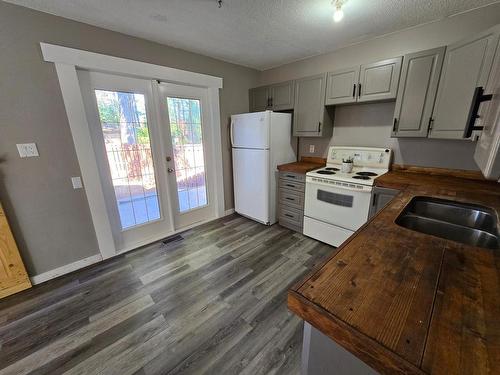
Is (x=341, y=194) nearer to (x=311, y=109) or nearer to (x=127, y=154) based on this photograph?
(x=311, y=109)

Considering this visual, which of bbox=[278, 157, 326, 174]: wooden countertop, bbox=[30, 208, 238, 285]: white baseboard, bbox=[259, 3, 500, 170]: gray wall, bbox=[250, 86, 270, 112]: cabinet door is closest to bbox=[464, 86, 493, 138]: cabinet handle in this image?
bbox=[259, 3, 500, 170]: gray wall

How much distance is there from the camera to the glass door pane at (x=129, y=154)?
2.28 meters

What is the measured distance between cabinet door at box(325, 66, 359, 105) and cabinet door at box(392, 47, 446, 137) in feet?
1.50

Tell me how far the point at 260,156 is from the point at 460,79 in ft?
6.80

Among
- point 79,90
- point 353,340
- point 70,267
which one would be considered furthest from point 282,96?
point 70,267

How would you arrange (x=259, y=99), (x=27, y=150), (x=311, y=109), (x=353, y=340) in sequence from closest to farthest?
(x=353, y=340) → (x=27, y=150) → (x=311, y=109) → (x=259, y=99)

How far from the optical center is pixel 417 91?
200 cm

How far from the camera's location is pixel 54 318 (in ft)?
5.51

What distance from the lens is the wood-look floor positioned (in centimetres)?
135

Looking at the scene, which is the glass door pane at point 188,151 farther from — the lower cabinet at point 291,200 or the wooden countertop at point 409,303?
the wooden countertop at point 409,303

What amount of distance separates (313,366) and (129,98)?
2.83 m

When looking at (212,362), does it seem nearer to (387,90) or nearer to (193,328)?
(193,328)

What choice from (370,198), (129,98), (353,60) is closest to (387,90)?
(353,60)

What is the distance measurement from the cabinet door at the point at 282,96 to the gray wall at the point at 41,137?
1.73 metres
